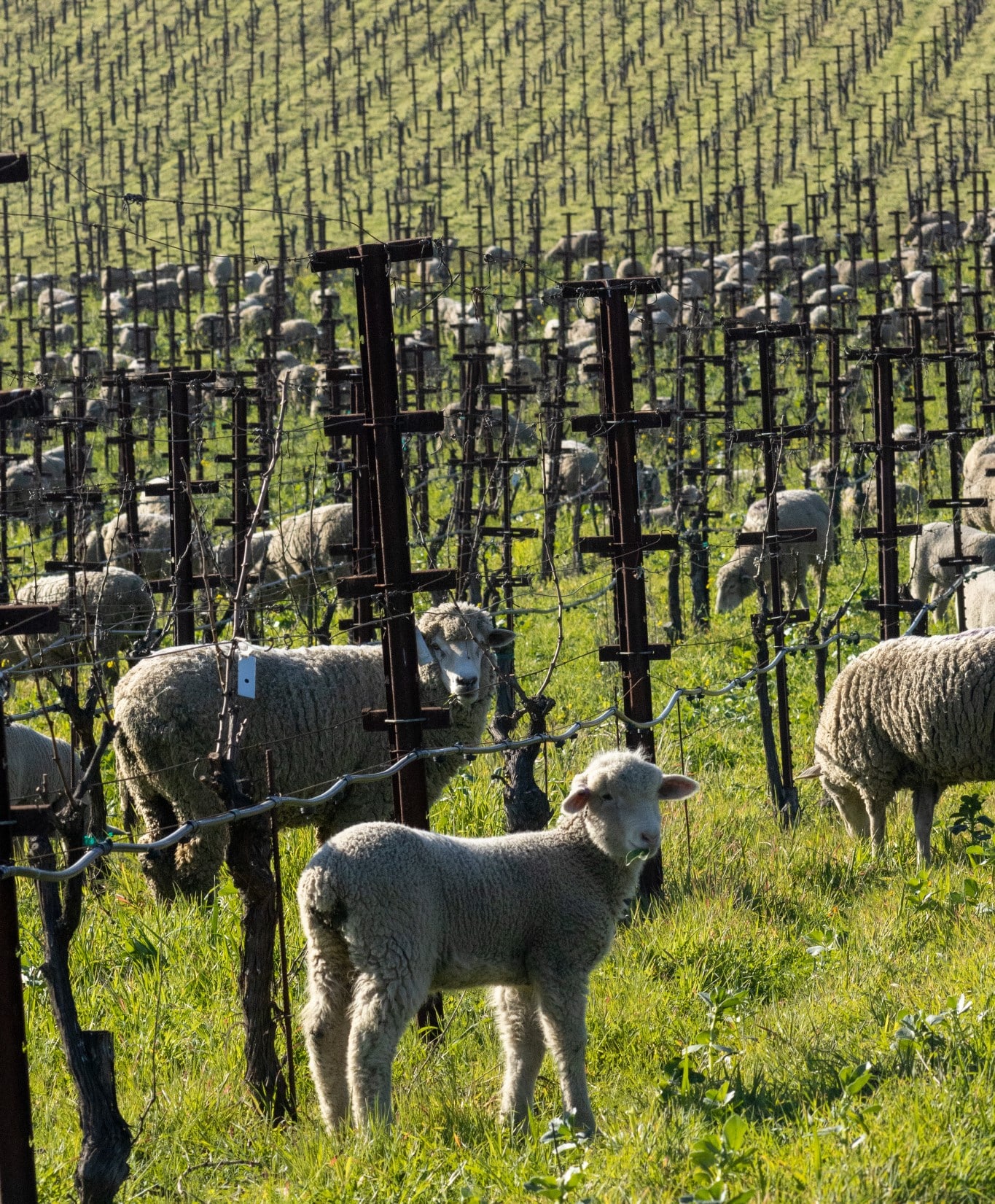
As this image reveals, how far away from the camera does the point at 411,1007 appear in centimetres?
505

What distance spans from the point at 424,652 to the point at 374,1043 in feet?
11.1

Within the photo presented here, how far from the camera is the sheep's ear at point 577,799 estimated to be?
5586mm

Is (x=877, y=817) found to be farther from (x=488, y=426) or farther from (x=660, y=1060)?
(x=488, y=426)

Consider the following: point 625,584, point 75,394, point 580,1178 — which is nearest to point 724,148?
point 75,394

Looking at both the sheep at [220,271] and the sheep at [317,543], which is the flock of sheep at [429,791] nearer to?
the sheep at [317,543]

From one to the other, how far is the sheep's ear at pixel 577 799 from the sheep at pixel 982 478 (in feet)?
45.0

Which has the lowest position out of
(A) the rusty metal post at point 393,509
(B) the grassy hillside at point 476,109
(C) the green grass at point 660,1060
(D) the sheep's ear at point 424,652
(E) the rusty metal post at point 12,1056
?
(C) the green grass at point 660,1060

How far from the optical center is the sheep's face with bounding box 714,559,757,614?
17422 mm

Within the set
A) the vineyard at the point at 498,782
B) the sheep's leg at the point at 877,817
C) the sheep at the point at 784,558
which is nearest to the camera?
the vineyard at the point at 498,782

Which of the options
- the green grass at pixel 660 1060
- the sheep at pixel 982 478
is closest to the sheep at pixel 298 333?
the sheep at pixel 982 478

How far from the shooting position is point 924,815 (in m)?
9.02

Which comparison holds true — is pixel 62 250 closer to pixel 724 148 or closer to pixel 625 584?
pixel 724 148

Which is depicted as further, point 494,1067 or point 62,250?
point 62,250

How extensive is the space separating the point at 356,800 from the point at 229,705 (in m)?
2.63
